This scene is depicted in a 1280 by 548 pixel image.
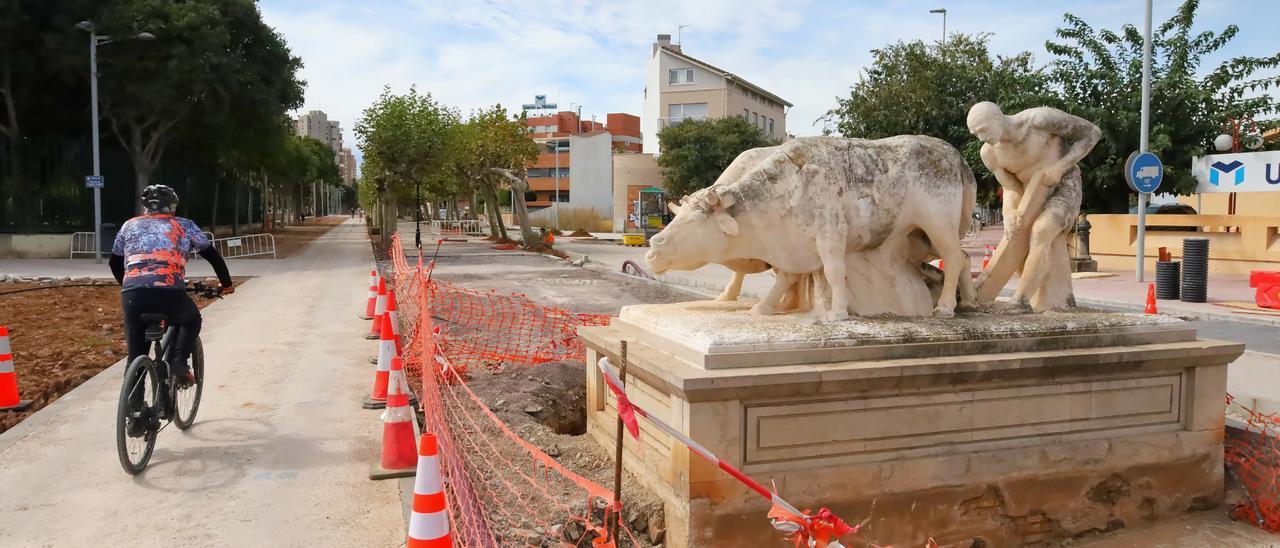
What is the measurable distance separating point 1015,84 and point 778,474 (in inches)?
874

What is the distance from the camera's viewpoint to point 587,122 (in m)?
89.3

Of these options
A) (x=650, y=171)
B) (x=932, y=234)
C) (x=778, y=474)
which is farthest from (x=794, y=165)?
(x=650, y=171)

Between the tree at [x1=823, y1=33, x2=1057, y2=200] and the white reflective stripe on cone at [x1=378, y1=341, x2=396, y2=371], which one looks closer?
the white reflective stripe on cone at [x1=378, y1=341, x2=396, y2=371]

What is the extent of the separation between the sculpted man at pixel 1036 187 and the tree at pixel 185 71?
73.1 feet

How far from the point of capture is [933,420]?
15.7 feet

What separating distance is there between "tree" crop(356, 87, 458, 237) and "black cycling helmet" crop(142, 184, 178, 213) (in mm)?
25986

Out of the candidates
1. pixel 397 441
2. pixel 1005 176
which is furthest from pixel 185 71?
pixel 1005 176

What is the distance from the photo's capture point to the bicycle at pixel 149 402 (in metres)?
5.18

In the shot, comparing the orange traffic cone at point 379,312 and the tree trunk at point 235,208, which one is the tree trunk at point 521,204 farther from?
the orange traffic cone at point 379,312

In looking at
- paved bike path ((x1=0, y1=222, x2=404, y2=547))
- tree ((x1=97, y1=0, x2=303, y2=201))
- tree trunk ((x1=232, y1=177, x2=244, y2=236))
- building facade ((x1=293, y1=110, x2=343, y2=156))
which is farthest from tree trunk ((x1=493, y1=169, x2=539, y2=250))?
building facade ((x1=293, y1=110, x2=343, y2=156))

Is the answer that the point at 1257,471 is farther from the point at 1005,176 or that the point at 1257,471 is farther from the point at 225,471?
the point at 225,471

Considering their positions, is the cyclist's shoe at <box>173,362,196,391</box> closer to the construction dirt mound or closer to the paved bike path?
the paved bike path

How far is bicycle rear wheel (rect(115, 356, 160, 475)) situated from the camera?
16.9ft

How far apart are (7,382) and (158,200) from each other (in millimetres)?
2309
